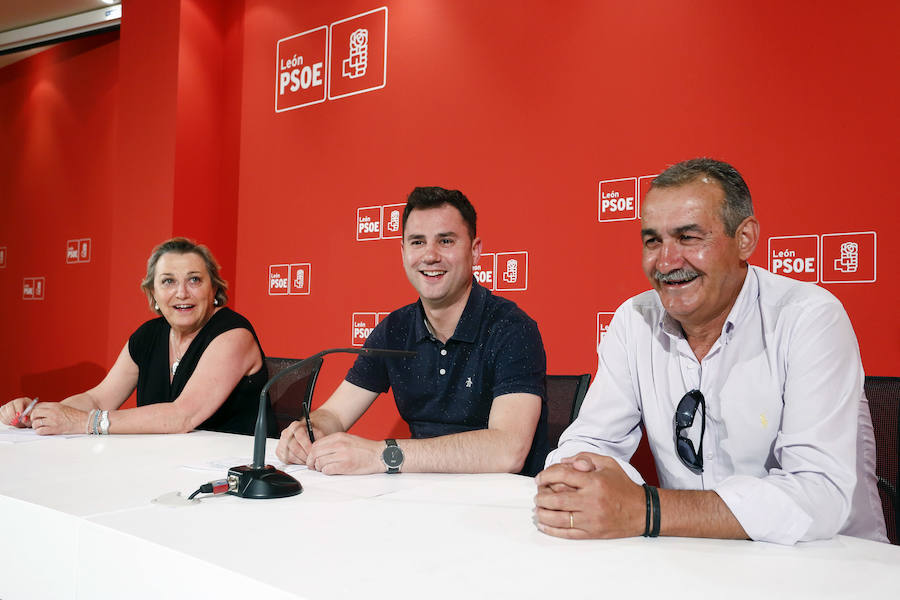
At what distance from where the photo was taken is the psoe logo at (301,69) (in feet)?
12.8

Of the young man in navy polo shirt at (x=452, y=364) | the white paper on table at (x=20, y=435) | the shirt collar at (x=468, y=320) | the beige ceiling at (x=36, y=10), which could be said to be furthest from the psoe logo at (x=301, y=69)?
the white paper on table at (x=20, y=435)

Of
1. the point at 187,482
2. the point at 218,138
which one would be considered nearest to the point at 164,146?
the point at 218,138

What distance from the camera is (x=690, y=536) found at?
3.20ft

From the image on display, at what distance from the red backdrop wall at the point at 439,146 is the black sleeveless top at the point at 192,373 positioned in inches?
49.8

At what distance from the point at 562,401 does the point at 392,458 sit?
0.73m

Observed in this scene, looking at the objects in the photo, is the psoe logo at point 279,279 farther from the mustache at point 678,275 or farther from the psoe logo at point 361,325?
the mustache at point 678,275

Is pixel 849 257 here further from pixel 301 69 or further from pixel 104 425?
pixel 301 69

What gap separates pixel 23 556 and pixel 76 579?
0.17 meters

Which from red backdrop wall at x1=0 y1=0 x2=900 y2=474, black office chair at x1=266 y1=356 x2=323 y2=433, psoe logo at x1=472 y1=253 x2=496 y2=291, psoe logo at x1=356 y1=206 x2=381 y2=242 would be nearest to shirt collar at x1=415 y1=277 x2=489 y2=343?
black office chair at x1=266 y1=356 x2=323 y2=433

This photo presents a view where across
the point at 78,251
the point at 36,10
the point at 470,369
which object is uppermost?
the point at 36,10

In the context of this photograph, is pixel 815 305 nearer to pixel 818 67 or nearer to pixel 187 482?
pixel 187 482

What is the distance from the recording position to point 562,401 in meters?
1.96

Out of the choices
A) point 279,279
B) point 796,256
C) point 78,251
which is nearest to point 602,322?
point 796,256

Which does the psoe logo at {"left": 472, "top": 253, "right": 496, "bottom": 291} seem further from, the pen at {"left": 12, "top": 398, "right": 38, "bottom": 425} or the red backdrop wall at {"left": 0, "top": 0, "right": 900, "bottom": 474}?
the pen at {"left": 12, "top": 398, "right": 38, "bottom": 425}
